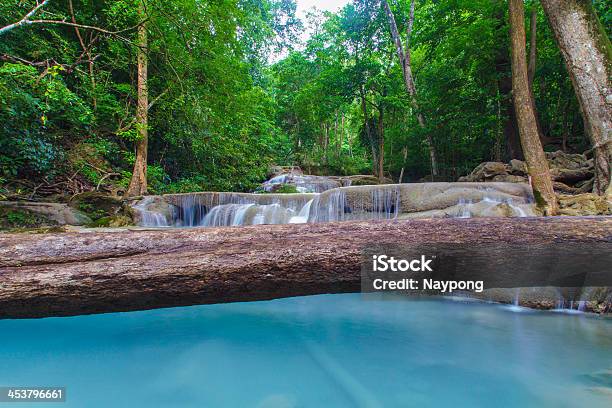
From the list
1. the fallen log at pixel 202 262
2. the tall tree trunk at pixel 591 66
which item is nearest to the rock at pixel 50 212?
the fallen log at pixel 202 262

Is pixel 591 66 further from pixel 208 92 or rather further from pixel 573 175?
pixel 208 92

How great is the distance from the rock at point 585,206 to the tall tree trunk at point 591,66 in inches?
8.6

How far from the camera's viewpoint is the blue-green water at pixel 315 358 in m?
1.59

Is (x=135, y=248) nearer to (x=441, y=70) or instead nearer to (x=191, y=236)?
(x=191, y=236)

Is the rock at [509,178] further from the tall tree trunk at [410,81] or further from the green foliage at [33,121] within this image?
the green foliage at [33,121]

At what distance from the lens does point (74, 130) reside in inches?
328

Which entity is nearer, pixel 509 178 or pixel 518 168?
pixel 509 178

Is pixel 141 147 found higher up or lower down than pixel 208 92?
lower down

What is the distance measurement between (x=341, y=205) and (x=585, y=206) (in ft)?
13.5

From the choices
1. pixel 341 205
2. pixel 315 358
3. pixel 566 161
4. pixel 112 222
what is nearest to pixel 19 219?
pixel 112 222

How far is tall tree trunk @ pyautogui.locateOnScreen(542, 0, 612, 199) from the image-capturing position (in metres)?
4.63

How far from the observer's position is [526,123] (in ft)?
16.9

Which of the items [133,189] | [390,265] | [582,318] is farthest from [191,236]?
[133,189]

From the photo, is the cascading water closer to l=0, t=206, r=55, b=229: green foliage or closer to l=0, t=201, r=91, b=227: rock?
l=0, t=201, r=91, b=227: rock
